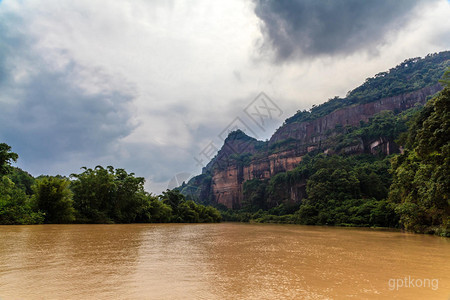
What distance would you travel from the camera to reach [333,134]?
68.2 metres

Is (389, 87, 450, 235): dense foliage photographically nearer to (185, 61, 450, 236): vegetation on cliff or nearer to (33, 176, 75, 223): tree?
(185, 61, 450, 236): vegetation on cliff

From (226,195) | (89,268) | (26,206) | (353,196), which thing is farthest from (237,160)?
(89,268)

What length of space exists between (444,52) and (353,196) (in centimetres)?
6925

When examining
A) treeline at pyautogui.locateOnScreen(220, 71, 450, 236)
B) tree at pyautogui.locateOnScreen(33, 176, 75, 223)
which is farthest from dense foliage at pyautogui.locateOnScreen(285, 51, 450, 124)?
tree at pyautogui.locateOnScreen(33, 176, 75, 223)

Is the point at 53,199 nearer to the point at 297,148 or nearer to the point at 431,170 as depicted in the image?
the point at 431,170

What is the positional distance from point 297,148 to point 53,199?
63.5 m

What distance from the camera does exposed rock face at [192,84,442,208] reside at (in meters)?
57.8

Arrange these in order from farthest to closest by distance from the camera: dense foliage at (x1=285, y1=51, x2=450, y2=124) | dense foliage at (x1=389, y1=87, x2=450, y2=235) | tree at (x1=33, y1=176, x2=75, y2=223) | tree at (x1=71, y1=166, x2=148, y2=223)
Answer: dense foliage at (x1=285, y1=51, x2=450, y2=124)
tree at (x1=71, y1=166, x2=148, y2=223)
tree at (x1=33, y1=176, x2=75, y2=223)
dense foliage at (x1=389, y1=87, x2=450, y2=235)

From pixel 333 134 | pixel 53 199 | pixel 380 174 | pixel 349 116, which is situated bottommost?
pixel 53 199

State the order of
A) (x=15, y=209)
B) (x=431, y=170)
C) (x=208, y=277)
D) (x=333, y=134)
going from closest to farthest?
Answer: (x=208, y=277), (x=431, y=170), (x=15, y=209), (x=333, y=134)

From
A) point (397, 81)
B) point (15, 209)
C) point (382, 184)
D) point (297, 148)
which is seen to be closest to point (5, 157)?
point (15, 209)

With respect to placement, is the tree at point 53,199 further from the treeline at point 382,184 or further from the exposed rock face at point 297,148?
the exposed rock face at point 297,148

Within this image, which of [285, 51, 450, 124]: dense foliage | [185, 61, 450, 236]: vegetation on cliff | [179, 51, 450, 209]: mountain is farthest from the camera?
[285, 51, 450, 124]: dense foliage

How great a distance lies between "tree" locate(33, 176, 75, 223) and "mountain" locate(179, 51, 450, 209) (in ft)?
154
